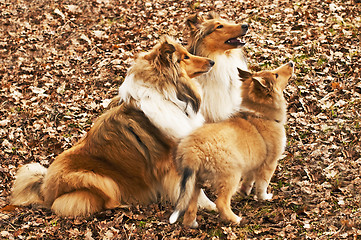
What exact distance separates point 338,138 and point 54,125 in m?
4.56

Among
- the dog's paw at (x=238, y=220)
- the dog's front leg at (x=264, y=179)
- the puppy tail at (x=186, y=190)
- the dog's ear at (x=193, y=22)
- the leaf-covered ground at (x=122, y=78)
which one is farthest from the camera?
the dog's ear at (x=193, y=22)

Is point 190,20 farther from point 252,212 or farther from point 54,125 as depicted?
point 54,125

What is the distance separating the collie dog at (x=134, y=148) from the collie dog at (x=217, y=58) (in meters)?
0.60

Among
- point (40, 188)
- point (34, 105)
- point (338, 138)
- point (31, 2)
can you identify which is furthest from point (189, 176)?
point (31, 2)

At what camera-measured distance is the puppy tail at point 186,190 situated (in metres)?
4.04

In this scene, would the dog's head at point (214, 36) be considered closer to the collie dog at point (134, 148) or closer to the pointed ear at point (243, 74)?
the pointed ear at point (243, 74)

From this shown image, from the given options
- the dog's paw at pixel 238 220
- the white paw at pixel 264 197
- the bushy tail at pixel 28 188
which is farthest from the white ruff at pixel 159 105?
the bushy tail at pixel 28 188

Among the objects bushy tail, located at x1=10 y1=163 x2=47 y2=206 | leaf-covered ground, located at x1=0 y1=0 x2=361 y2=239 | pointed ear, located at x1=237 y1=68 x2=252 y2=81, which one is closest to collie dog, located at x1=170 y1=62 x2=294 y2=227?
pointed ear, located at x1=237 y1=68 x2=252 y2=81

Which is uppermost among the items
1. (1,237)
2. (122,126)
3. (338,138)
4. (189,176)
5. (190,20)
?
(190,20)

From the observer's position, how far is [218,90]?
5359 millimetres

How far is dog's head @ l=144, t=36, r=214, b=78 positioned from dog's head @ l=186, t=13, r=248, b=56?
0.47 m

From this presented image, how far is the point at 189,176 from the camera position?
4.06m

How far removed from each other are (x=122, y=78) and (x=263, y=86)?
3870 mm

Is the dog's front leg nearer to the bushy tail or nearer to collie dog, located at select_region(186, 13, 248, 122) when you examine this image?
collie dog, located at select_region(186, 13, 248, 122)
